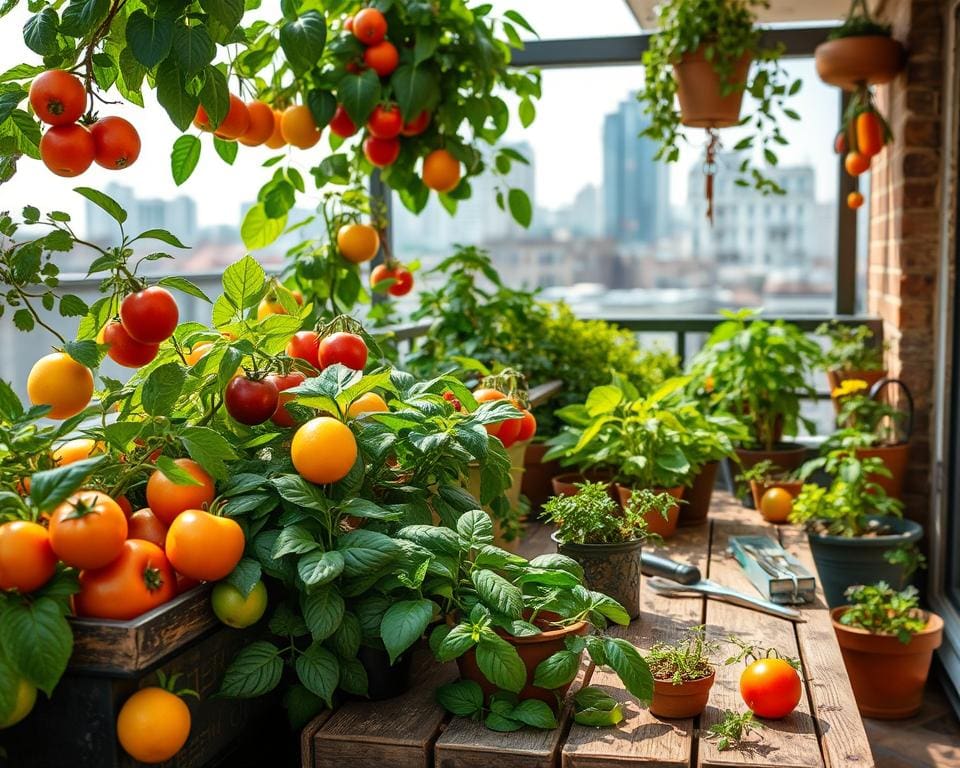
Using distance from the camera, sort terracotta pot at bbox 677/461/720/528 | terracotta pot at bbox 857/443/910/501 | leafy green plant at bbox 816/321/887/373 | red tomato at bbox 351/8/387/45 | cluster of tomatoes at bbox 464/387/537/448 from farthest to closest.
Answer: leafy green plant at bbox 816/321/887/373
terracotta pot at bbox 857/443/910/501
terracotta pot at bbox 677/461/720/528
red tomato at bbox 351/8/387/45
cluster of tomatoes at bbox 464/387/537/448

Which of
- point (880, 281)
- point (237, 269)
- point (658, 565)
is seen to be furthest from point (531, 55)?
point (237, 269)

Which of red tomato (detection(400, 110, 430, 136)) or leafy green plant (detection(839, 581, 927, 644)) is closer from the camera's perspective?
red tomato (detection(400, 110, 430, 136))

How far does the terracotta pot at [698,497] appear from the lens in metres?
2.33

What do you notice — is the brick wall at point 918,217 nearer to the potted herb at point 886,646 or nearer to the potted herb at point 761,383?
the potted herb at point 761,383

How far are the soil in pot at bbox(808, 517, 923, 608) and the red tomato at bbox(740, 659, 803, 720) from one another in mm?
1913

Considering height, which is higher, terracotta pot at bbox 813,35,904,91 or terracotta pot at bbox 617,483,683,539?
terracotta pot at bbox 813,35,904,91

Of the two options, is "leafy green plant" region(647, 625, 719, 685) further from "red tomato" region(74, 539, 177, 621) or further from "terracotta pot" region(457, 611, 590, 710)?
"red tomato" region(74, 539, 177, 621)

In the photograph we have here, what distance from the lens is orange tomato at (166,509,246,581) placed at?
104cm

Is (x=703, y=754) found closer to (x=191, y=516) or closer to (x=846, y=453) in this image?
(x=191, y=516)

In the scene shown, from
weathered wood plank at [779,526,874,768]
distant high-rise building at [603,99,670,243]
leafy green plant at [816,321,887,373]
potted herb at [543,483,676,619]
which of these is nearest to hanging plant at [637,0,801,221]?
leafy green plant at [816,321,887,373]

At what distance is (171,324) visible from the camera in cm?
111

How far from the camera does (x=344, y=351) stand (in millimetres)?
1348

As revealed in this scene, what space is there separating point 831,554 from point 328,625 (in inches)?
93.1

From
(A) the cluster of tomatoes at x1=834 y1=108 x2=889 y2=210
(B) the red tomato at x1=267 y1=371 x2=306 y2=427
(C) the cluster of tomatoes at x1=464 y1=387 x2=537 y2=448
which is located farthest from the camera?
(A) the cluster of tomatoes at x1=834 y1=108 x2=889 y2=210
